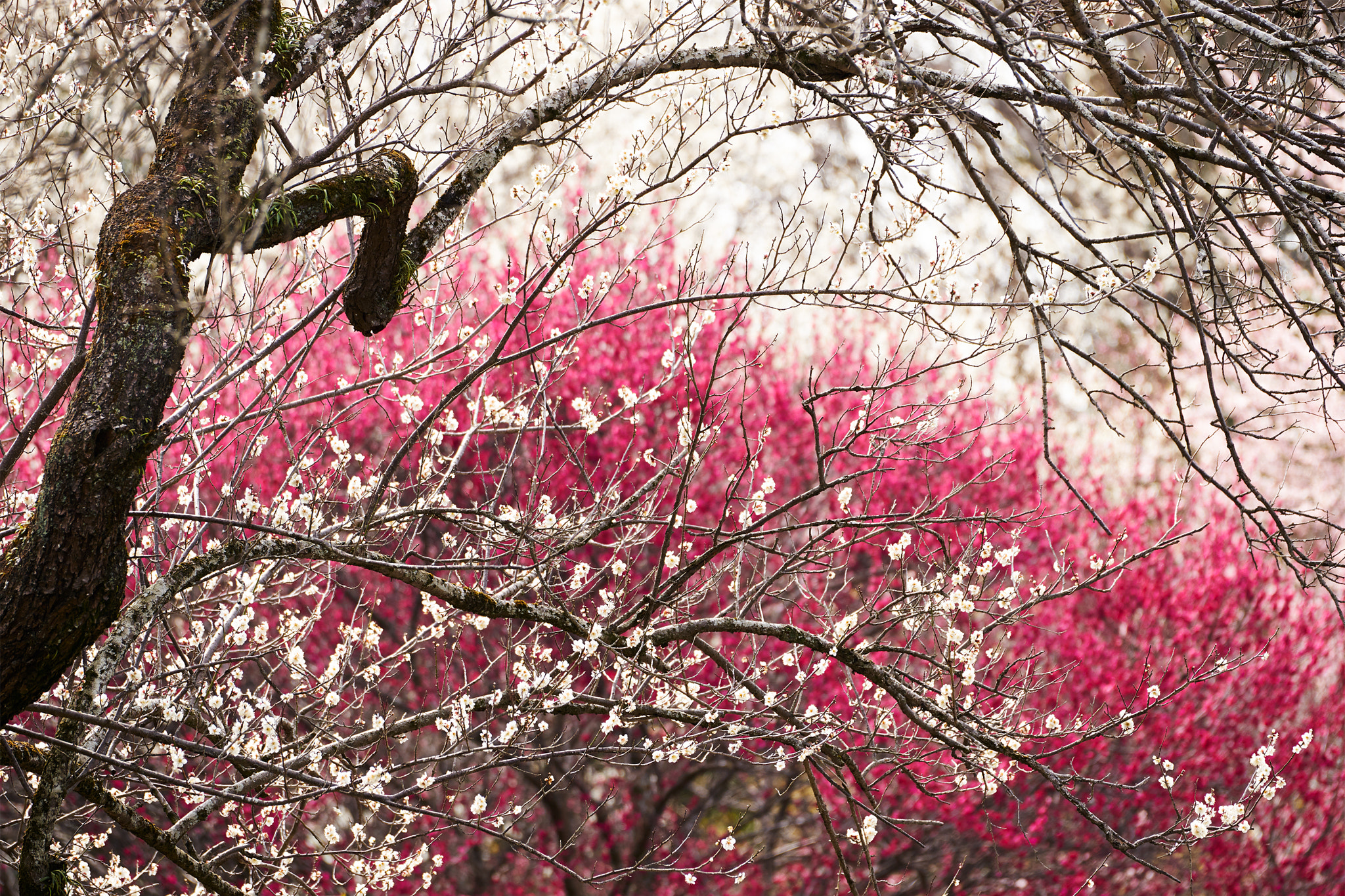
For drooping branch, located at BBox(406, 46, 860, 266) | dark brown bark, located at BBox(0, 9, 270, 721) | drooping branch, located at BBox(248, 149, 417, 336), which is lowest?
dark brown bark, located at BBox(0, 9, 270, 721)

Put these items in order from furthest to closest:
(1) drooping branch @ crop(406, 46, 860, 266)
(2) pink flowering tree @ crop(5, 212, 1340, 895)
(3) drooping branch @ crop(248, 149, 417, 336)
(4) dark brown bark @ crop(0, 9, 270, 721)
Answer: (2) pink flowering tree @ crop(5, 212, 1340, 895), (1) drooping branch @ crop(406, 46, 860, 266), (3) drooping branch @ crop(248, 149, 417, 336), (4) dark brown bark @ crop(0, 9, 270, 721)

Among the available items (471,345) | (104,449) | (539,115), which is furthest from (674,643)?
(104,449)

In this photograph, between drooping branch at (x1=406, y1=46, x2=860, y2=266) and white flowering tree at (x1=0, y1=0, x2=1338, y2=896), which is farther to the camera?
drooping branch at (x1=406, y1=46, x2=860, y2=266)

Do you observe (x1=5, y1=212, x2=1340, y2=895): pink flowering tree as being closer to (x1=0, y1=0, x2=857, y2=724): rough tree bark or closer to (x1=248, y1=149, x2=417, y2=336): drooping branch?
(x1=248, y1=149, x2=417, y2=336): drooping branch

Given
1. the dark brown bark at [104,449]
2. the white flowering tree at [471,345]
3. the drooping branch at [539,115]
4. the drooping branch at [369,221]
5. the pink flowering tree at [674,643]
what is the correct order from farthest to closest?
the pink flowering tree at [674,643] < the drooping branch at [539,115] < the drooping branch at [369,221] < the white flowering tree at [471,345] < the dark brown bark at [104,449]

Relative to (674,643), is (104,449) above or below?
below

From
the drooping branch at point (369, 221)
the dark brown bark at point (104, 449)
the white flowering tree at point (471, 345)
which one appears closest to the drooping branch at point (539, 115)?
the white flowering tree at point (471, 345)

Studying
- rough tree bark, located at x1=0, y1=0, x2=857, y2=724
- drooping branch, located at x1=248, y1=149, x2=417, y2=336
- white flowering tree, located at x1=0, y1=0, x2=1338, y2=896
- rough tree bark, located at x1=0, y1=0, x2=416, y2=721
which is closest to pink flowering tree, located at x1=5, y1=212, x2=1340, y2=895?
white flowering tree, located at x1=0, y1=0, x2=1338, y2=896

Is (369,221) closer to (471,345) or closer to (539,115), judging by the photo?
(539,115)

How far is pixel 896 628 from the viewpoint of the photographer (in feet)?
21.6

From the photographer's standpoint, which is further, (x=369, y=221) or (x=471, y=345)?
(x=471, y=345)

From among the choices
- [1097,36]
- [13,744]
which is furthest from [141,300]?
[1097,36]

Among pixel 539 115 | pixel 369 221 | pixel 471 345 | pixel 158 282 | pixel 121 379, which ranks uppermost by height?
pixel 471 345

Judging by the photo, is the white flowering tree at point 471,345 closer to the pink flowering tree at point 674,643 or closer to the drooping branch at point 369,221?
the drooping branch at point 369,221
